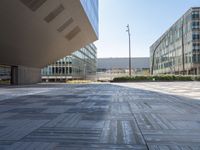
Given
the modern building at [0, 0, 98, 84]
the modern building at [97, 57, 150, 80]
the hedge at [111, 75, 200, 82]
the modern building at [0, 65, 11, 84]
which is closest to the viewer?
the modern building at [0, 0, 98, 84]

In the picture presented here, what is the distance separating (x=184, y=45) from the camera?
83.9 metres

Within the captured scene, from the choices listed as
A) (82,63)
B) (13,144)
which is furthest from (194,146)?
(82,63)

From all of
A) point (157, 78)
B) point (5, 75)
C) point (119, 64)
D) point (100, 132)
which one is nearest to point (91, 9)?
point (5, 75)

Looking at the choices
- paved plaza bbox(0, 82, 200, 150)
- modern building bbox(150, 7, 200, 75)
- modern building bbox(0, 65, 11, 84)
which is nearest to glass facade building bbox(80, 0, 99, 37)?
modern building bbox(0, 65, 11, 84)

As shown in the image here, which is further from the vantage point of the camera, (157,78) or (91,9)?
(157,78)

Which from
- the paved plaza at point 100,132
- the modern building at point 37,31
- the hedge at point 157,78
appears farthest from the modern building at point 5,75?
the paved plaza at point 100,132

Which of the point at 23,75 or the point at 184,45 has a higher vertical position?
the point at 184,45

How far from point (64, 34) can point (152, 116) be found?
30.4m

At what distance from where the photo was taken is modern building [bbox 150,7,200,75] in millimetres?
77188

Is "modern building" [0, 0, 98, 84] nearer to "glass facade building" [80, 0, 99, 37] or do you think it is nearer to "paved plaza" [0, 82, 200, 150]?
"glass facade building" [80, 0, 99, 37]

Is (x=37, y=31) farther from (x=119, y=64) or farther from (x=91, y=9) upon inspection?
(x=119, y=64)

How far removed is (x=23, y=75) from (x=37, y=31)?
13843 millimetres

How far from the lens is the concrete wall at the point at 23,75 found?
4125 centimetres

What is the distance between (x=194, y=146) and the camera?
5688 millimetres
